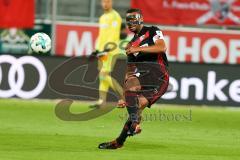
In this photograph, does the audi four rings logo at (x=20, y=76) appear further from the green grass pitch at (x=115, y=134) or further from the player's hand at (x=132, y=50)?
the player's hand at (x=132, y=50)

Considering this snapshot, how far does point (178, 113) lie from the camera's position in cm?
1916

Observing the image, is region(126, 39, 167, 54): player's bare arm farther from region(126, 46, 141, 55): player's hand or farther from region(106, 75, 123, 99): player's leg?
region(106, 75, 123, 99): player's leg

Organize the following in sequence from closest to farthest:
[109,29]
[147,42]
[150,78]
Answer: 1. [147,42]
2. [150,78]
3. [109,29]

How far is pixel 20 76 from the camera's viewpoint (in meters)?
20.4

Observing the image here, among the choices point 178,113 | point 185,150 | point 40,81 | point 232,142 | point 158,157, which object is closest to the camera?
point 158,157

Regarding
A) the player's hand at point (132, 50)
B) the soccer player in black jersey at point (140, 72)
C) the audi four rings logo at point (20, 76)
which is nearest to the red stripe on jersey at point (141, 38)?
the soccer player in black jersey at point (140, 72)

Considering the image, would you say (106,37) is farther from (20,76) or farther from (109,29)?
(20,76)

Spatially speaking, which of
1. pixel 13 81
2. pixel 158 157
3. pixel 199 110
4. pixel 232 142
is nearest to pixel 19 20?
pixel 13 81

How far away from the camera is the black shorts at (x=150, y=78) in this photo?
43.3 feet

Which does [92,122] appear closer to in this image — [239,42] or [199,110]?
[199,110]

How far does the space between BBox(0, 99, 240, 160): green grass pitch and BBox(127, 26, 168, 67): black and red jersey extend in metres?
1.41

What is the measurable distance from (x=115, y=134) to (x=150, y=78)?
194 centimetres

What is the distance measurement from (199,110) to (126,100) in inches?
288

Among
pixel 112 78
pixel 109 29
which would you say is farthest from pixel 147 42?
pixel 112 78
